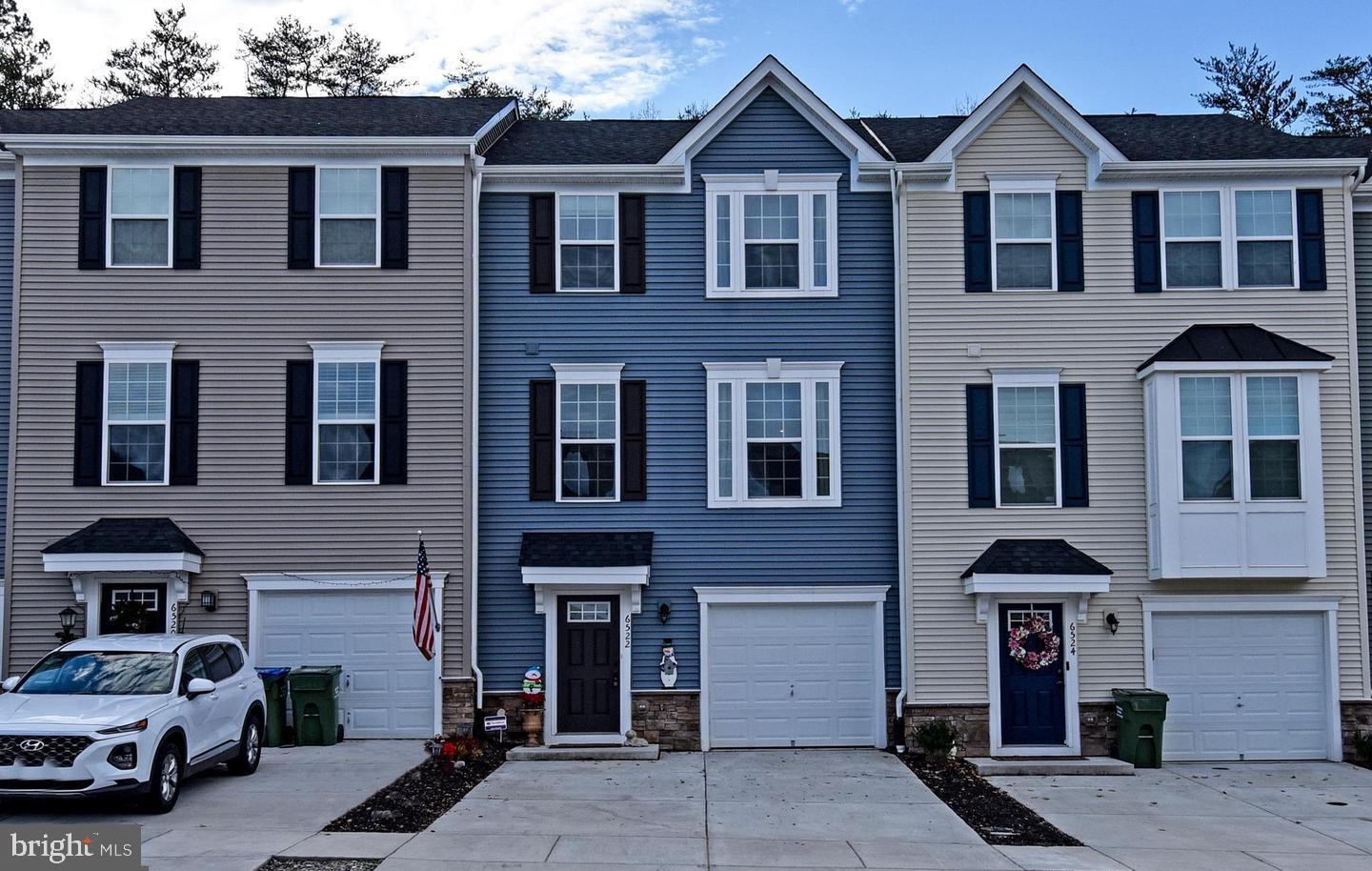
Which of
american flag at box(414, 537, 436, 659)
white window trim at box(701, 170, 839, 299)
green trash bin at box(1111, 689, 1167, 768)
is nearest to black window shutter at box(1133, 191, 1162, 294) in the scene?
white window trim at box(701, 170, 839, 299)

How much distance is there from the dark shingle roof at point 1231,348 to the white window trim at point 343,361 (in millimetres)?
10529

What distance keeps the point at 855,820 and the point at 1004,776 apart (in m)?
3.97

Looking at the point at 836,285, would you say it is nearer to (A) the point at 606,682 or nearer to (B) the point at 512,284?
(B) the point at 512,284

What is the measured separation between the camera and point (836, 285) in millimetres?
17984

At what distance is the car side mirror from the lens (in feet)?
41.4

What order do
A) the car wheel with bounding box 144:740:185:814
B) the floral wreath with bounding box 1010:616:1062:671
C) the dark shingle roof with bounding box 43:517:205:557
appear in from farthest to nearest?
the floral wreath with bounding box 1010:616:1062:671
the dark shingle roof with bounding box 43:517:205:557
the car wheel with bounding box 144:740:185:814

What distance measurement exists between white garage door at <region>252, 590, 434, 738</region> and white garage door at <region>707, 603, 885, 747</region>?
13.3ft

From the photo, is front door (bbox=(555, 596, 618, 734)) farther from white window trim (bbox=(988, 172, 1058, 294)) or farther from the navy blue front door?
white window trim (bbox=(988, 172, 1058, 294))

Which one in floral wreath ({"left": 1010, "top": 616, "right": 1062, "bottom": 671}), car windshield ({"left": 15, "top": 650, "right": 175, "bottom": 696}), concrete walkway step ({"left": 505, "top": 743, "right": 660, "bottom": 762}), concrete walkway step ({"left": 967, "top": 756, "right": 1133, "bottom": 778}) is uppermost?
Result: car windshield ({"left": 15, "top": 650, "right": 175, "bottom": 696})

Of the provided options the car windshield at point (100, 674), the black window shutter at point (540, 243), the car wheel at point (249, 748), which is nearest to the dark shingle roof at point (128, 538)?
the car wheel at point (249, 748)

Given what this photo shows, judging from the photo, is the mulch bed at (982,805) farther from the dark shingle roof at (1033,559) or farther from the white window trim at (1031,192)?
the white window trim at (1031,192)

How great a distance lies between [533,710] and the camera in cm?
1714

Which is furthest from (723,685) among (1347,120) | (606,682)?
(1347,120)

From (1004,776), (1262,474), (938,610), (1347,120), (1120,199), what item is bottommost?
(1004,776)
